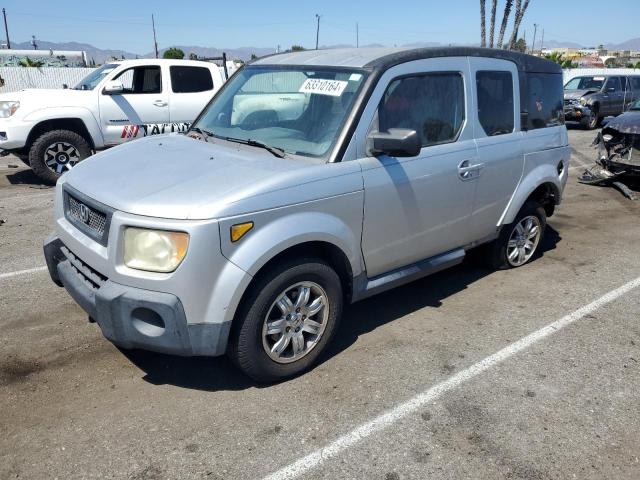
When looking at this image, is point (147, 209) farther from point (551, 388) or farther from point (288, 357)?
point (551, 388)

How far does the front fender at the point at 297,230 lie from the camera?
9.52ft

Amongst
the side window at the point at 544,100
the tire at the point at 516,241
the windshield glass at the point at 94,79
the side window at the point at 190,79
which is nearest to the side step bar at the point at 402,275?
the tire at the point at 516,241

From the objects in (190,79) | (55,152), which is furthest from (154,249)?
(190,79)

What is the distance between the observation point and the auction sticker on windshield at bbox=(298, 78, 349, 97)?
3.62 metres

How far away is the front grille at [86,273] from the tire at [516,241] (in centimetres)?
343

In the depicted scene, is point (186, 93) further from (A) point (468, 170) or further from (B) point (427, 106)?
(A) point (468, 170)

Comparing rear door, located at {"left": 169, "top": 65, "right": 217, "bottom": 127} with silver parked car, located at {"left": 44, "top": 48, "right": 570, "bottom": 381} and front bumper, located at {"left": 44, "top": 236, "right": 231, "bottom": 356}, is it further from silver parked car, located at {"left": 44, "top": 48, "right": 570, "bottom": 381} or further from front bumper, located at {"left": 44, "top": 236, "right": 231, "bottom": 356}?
front bumper, located at {"left": 44, "top": 236, "right": 231, "bottom": 356}

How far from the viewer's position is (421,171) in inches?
150

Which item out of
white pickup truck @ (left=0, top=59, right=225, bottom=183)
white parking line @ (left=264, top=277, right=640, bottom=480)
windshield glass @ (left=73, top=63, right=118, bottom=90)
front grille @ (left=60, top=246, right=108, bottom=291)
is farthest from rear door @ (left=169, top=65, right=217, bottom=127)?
white parking line @ (left=264, top=277, right=640, bottom=480)

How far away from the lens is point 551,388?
11.2ft

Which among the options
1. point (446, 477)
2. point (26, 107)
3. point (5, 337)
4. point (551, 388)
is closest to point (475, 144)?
point (551, 388)

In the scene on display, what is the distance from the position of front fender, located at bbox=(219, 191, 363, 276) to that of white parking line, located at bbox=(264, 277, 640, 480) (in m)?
0.89

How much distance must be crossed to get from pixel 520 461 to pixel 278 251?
1638mm

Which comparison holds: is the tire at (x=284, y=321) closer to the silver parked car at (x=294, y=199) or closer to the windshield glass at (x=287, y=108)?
the silver parked car at (x=294, y=199)
